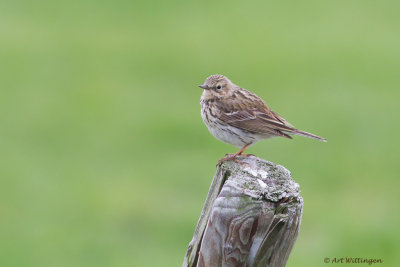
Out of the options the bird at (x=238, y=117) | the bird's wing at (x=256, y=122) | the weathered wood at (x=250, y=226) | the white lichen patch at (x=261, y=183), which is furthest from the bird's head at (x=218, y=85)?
the weathered wood at (x=250, y=226)

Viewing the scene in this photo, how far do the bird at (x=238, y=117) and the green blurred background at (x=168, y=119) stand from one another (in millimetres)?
3675

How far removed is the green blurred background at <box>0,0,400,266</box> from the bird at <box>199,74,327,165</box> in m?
3.67

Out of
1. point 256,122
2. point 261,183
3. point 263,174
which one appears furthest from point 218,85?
point 261,183

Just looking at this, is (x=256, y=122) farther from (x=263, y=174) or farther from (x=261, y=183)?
(x=261, y=183)

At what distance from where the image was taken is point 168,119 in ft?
55.8

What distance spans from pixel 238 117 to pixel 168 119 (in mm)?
8321

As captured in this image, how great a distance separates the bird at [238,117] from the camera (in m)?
8.59

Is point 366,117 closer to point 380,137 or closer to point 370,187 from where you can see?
point 380,137

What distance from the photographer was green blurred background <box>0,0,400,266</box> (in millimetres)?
13203

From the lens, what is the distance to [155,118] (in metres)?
17.2

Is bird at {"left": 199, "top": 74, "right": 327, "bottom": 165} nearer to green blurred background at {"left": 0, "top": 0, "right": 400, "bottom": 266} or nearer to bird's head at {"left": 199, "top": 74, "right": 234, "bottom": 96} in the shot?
bird's head at {"left": 199, "top": 74, "right": 234, "bottom": 96}

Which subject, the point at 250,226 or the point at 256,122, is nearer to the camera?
the point at 250,226

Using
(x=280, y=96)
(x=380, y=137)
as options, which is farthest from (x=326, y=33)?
(x=380, y=137)

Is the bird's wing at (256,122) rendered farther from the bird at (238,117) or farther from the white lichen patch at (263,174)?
the white lichen patch at (263,174)
